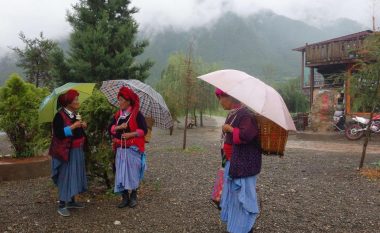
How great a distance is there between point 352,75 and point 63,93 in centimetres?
616

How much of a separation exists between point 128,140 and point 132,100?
48cm

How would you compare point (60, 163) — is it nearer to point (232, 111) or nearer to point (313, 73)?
point (232, 111)

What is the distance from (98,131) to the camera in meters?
5.41

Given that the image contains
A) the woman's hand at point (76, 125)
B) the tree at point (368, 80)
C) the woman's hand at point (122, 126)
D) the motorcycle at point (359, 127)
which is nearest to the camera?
the woman's hand at point (76, 125)

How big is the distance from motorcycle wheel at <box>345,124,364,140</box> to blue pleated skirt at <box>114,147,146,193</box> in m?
12.1

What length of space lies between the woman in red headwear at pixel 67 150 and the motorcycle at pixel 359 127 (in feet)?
41.0

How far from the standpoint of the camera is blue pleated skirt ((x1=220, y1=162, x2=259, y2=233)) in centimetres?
368

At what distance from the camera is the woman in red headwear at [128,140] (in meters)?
4.68

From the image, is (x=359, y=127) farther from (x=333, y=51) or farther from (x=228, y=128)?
(x=228, y=128)

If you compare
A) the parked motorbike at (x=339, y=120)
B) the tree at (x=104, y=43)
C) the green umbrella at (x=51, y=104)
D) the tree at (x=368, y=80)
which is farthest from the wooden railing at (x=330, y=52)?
the green umbrella at (x=51, y=104)

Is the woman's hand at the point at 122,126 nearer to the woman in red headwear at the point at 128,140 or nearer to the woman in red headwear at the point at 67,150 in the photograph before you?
the woman in red headwear at the point at 128,140

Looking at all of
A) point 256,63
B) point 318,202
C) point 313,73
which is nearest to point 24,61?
point 313,73

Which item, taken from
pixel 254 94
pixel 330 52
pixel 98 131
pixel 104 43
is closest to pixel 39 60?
pixel 104 43

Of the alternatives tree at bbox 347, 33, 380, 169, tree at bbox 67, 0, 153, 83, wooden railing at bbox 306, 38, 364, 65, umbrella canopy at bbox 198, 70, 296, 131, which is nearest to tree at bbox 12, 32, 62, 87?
tree at bbox 67, 0, 153, 83
